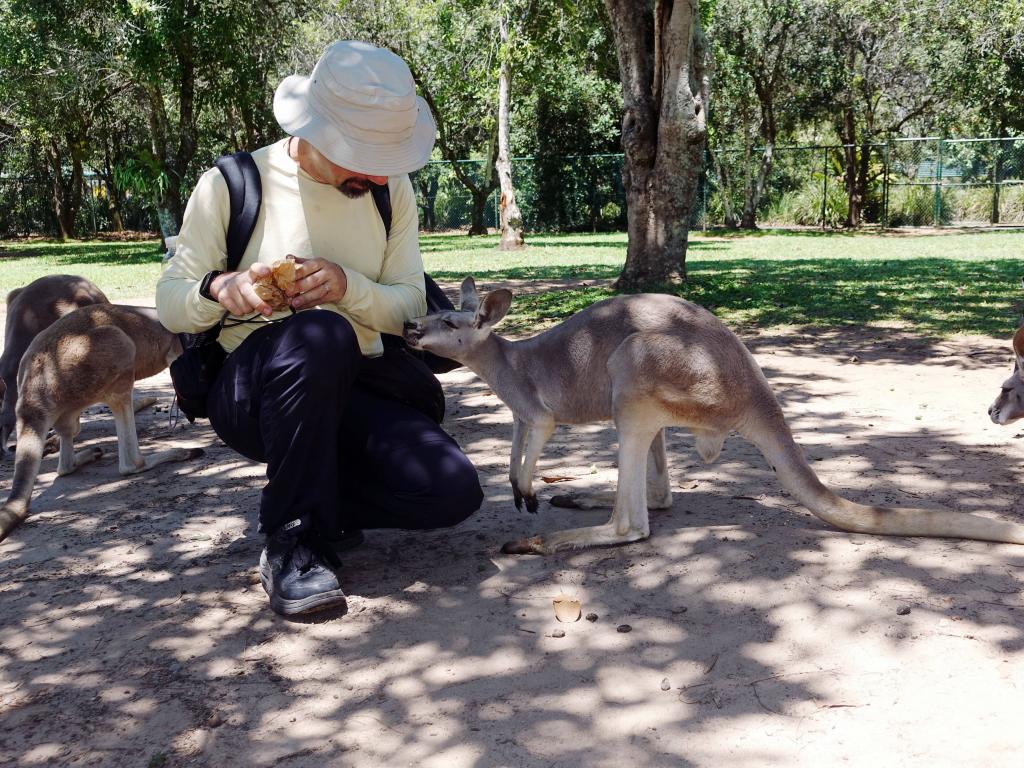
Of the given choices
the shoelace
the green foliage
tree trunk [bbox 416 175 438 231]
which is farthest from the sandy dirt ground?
tree trunk [bbox 416 175 438 231]

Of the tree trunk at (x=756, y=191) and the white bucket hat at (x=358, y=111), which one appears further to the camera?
the tree trunk at (x=756, y=191)

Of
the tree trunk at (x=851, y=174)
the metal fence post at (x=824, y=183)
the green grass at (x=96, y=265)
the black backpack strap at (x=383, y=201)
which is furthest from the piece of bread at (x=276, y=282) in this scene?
the metal fence post at (x=824, y=183)

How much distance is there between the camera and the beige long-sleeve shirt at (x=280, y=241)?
8.05 ft

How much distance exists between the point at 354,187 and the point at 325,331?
42cm

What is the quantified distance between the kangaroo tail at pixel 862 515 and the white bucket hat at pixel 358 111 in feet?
3.82

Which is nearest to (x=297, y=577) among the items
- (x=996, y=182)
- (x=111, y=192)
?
(x=996, y=182)

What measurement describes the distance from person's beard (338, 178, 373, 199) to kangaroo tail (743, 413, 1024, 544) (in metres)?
1.19

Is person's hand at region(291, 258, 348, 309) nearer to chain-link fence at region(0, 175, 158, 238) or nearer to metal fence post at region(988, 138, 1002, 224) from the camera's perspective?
metal fence post at region(988, 138, 1002, 224)

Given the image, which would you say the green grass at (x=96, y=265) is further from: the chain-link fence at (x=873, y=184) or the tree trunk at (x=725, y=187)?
the chain-link fence at (x=873, y=184)

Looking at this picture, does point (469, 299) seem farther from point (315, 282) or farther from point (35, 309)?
point (35, 309)

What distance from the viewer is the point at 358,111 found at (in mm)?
2303

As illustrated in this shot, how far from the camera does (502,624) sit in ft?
7.36

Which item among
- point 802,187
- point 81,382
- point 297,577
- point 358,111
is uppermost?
point 802,187

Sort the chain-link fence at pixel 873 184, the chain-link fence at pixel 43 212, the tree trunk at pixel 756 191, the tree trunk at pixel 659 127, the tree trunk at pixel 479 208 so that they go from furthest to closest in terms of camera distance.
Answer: the chain-link fence at pixel 43 212 < the tree trunk at pixel 479 208 < the tree trunk at pixel 756 191 < the chain-link fence at pixel 873 184 < the tree trunk at pixel 659 127
